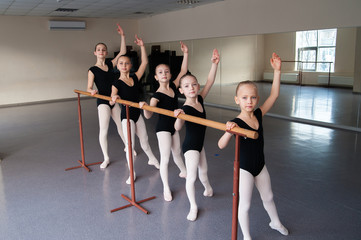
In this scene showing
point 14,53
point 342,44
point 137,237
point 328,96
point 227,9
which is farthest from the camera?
point 14,53

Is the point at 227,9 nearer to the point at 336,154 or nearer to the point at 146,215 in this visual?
the point at 336,154

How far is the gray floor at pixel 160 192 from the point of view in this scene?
2518mm

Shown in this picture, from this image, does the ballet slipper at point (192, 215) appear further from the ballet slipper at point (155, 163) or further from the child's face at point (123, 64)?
the child's face at point (123, 64)

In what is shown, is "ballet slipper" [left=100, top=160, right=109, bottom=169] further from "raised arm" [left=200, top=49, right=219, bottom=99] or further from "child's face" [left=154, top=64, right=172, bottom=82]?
Result: "raised arm" [left=200, top=49, right=219, bottom=99]

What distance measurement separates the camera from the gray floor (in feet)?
8.26

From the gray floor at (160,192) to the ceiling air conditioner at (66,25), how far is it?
5603mm

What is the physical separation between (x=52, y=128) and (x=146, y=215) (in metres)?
4.36

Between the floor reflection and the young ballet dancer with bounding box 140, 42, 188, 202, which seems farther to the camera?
the floor reflection

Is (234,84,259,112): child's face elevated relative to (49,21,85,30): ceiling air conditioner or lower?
lower

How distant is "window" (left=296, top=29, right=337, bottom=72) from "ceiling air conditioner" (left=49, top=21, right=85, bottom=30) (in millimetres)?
7099

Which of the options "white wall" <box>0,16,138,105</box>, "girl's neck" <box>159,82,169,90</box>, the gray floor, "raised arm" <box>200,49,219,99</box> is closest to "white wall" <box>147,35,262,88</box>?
the gray floor

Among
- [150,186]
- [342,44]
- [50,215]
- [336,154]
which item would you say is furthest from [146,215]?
[342,44]

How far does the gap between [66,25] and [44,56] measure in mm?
1245

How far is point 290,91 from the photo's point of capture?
7238 mm
